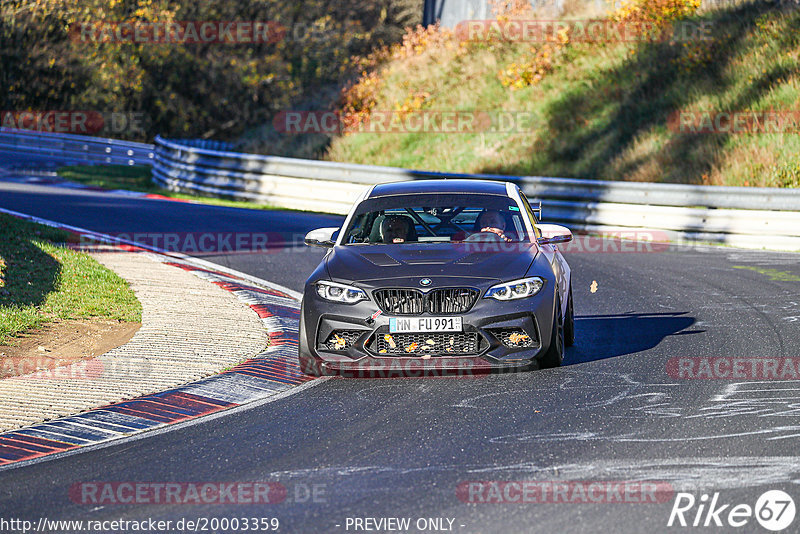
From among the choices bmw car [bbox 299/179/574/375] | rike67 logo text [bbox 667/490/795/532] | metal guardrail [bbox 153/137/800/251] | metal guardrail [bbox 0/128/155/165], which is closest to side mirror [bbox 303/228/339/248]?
bmw car [bbox 299/179/574/375]

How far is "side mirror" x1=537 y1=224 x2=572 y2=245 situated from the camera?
31.1 ft

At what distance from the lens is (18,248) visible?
14516 millimetres

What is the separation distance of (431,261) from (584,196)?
39.2 ft

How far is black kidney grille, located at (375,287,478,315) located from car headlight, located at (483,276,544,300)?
6.0 inches

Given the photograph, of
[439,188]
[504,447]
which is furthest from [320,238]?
[504,447]

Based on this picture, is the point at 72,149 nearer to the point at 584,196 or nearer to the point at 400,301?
the point at 584,196

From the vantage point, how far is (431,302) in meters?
8.46

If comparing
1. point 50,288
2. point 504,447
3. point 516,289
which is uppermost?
point 516,289

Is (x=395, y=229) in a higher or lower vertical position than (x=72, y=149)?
higher

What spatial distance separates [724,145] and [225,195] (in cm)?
1144

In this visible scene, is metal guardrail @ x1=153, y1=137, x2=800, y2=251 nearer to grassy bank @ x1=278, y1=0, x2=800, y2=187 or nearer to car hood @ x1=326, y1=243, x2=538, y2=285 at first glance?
grassy bank @ x1=278, y1=0, x2=800, y2=187

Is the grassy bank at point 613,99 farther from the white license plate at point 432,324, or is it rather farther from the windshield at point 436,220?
the white license plate at point 432,324

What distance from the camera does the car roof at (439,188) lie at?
1008cm

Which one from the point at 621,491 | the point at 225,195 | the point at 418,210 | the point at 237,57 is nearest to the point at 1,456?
the point at 621,491
